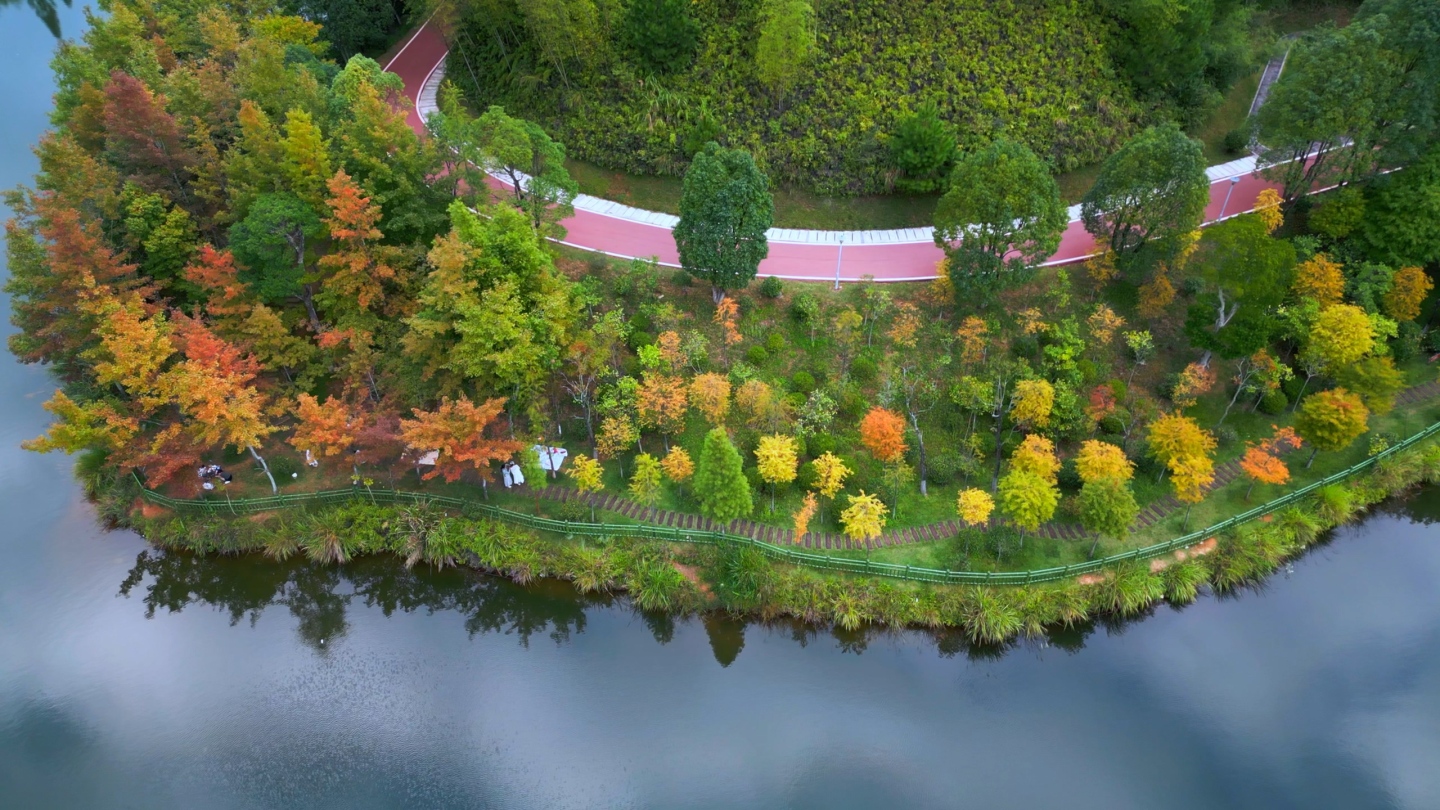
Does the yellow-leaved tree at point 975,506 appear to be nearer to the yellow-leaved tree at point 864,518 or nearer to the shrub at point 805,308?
the yellow-leaved tree at point 864,518

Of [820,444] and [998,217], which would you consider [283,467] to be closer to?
[820,444]

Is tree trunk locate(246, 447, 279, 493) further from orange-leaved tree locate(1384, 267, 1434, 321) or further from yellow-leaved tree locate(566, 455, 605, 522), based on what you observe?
orange-leaved tree locate(1384, 267, 1434, 321)

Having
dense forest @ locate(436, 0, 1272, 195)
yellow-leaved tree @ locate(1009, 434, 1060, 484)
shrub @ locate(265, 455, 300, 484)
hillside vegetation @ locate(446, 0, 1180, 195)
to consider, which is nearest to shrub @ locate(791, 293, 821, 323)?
hillside vegetation @ locate(446, 0, 1180, 195)

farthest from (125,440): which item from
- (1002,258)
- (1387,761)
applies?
(1387,761)

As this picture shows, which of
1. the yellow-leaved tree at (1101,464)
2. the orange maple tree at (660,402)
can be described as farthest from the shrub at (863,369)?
the yellow-leaved tree at (1101,464)

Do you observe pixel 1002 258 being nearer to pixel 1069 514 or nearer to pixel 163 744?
pixel 1069 514
